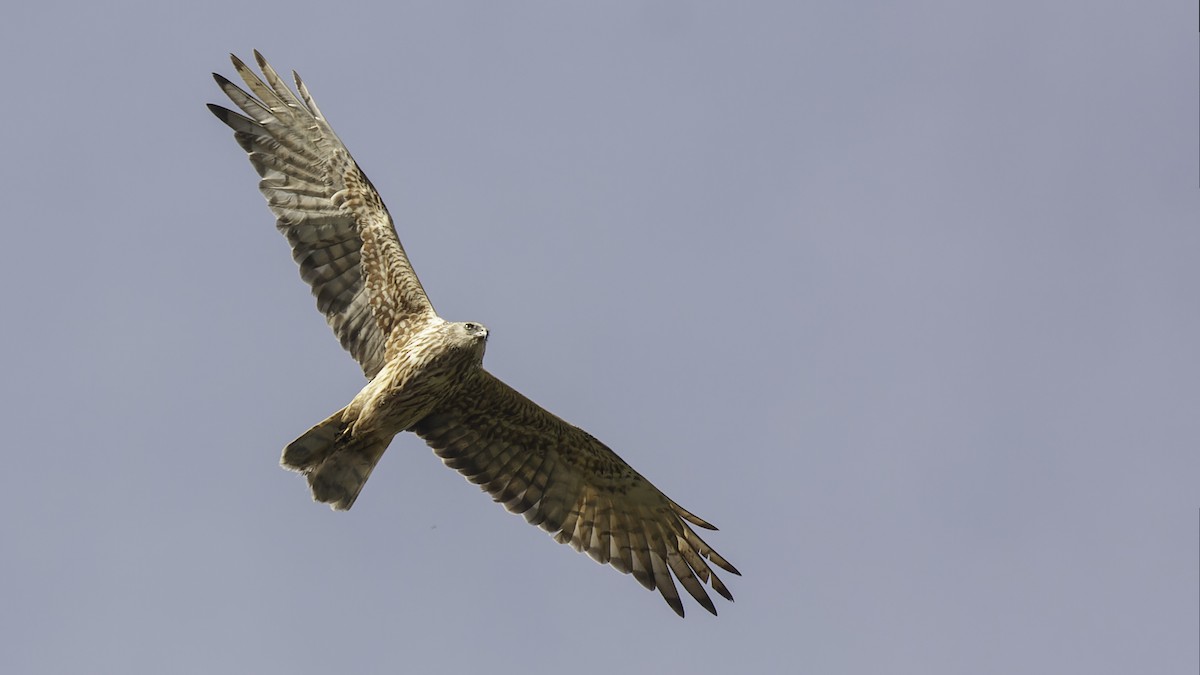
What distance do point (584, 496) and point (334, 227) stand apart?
3.70 m

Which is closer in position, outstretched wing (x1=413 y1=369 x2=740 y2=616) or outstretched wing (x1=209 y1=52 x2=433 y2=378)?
outstretched wing (x1=209 y1=52 x2=433 y2=378)

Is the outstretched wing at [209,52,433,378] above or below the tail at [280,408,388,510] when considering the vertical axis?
above

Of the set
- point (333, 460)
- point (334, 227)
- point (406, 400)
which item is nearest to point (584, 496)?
point (406, 400)

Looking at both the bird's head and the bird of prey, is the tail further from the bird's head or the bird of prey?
the bird's head

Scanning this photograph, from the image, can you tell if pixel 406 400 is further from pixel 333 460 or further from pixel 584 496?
pixel 584 496

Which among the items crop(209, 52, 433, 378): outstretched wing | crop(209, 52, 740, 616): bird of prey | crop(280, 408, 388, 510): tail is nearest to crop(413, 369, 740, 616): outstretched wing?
crop(209, 52, 740, 616): bird of prey

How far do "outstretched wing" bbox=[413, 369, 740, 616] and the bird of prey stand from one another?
0.04 ft

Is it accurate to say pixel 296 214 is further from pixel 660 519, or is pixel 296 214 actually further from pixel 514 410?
pixel 660 519

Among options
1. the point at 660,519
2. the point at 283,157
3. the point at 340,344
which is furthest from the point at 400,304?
the point at 660,519

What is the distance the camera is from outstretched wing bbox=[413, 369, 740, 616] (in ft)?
51.0

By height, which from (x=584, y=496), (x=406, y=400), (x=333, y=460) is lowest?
(x=333, y=460)

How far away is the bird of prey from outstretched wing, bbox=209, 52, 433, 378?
0.4 inches

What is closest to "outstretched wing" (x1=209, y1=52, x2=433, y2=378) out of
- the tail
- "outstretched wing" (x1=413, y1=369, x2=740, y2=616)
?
the tail

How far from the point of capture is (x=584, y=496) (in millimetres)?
15867
